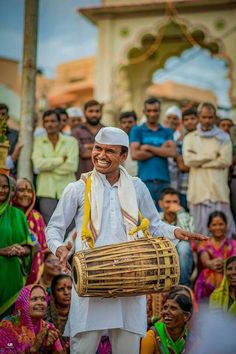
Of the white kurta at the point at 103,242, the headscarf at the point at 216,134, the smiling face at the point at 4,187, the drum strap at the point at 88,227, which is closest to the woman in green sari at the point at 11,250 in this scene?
the smiling face at the point at 4,187

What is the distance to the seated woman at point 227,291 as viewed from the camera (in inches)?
282

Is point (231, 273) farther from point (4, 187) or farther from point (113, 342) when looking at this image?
point (113, 342)

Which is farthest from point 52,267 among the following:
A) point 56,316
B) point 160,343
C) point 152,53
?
point 152,53

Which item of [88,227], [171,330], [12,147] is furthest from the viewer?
[12,147]

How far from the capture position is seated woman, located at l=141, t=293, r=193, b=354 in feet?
19.6

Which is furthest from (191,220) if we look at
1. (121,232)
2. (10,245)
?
(121,232)

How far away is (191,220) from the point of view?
828cm

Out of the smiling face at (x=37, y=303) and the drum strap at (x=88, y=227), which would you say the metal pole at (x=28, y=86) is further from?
the drum strap at (x=88, y=227)

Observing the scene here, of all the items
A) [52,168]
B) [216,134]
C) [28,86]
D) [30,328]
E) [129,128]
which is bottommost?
[30,328]

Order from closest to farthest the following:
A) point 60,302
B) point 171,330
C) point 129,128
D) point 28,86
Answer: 1. point 171,330
2. point 60,302
3. point 28,86
4. point 129,128

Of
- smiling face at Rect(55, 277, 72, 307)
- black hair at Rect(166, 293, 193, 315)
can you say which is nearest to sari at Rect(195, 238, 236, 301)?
black hair at Rect(166, 293, 193, 315)

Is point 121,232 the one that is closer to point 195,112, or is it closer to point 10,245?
point 10,245

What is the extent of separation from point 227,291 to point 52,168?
263 cm

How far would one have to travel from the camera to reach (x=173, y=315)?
244 inches
